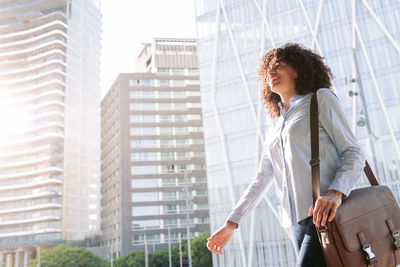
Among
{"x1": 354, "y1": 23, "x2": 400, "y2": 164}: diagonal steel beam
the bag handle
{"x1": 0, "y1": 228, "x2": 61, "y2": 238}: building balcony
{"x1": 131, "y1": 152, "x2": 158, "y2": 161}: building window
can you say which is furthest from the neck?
{"x1": 0, "y1": 228, "x2": 61, "y2": 238}: building balcony

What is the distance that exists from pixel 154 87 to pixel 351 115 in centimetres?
5435

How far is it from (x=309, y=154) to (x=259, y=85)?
26.6 metres

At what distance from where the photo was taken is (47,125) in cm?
7031

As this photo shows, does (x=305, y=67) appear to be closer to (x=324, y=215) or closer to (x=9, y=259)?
(x=324, y=215)

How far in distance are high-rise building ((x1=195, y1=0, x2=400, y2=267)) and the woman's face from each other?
22.1 metres

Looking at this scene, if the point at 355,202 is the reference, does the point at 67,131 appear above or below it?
above

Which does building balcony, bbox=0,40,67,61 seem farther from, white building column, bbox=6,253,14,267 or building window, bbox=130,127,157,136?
white building column, bbox=6,253,14,267

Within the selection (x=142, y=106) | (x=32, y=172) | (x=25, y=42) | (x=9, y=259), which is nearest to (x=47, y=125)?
(x=32, y=172)

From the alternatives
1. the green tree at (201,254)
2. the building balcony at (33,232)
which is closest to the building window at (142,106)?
the building balcony at (33,232)

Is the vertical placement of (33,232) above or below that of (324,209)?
above

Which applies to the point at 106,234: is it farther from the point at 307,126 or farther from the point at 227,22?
the point at 307,126

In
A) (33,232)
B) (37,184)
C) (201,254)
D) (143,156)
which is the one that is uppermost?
(143,156)

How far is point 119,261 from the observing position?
2141 inches

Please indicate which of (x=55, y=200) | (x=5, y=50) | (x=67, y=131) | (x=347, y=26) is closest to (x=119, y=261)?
(x=55, y=200)
